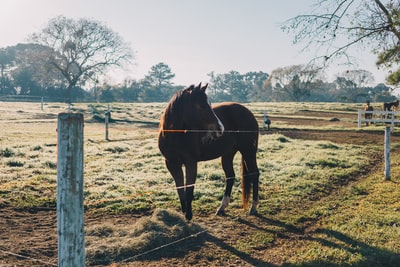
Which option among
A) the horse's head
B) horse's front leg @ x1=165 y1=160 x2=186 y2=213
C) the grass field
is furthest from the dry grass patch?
the horse's head

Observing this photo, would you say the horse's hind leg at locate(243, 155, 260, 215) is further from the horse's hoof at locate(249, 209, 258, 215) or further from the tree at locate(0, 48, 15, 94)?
the tree at locate(0, 48, 15, 94)

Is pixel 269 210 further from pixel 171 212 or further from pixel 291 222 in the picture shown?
pixel 171 212

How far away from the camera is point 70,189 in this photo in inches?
101

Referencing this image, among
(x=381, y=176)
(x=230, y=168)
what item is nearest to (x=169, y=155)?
(x=230, y=168)

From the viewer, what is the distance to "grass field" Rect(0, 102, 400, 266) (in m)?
4.61

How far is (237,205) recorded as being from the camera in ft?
22.7

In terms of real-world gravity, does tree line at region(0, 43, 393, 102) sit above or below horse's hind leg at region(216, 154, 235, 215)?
above

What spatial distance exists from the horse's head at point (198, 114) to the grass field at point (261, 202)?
145cm

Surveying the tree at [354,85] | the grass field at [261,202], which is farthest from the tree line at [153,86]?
the grass field at [261,202]

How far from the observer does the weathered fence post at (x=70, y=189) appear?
2.53 meters

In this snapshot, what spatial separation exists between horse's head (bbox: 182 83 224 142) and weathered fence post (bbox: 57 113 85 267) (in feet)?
9.98

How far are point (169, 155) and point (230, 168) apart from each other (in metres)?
1.71

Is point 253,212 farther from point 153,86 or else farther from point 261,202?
point 153,86

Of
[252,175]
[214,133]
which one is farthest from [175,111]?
[252,175]
